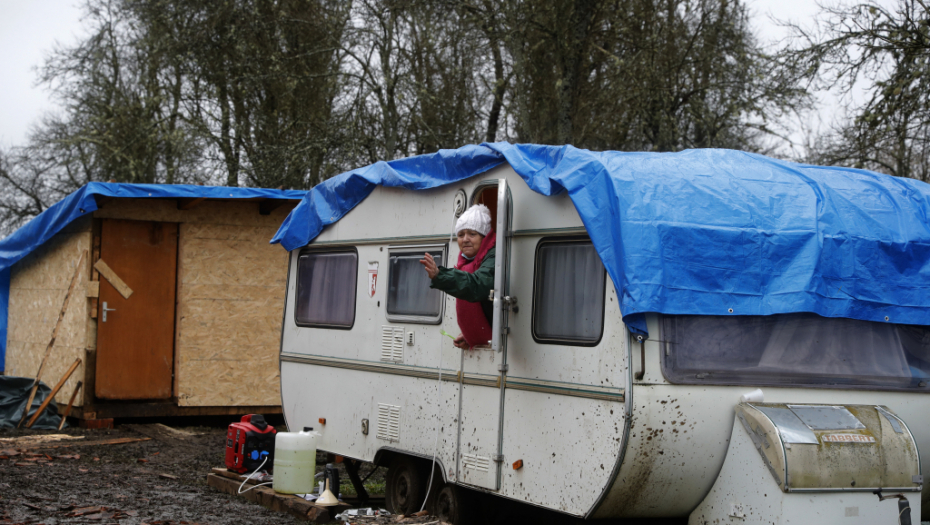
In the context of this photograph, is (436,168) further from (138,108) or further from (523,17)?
(138,108)

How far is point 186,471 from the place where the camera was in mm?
9297

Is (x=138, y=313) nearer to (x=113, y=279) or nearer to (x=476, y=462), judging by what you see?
(x=113, y=279)

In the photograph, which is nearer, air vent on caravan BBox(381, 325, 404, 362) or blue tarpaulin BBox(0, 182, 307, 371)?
air vent on caravan BBox(381, 325, 404, 362)

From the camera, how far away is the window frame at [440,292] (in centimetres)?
658

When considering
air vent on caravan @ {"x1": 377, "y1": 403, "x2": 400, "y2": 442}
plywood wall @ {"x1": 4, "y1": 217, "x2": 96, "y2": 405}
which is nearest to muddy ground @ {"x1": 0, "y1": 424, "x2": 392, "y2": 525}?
air vent on caravan @ {"x1": 377, "y1": 403, "x2": 400, "y2": 442}

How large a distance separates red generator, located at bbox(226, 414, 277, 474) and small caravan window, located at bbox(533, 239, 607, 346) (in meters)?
3.80

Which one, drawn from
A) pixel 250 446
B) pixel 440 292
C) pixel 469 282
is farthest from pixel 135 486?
pixel 469 282

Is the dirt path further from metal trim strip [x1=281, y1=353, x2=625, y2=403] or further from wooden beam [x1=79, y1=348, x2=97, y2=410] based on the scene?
metal trim strip [x1=281, y1=353, x2=625, y2=403]

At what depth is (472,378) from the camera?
20.1 ft

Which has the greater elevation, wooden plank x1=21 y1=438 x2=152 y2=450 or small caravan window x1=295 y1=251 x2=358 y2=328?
small caravan window x1=295 y1=251 x2=358 y2=328

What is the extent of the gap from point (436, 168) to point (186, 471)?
4549 mm

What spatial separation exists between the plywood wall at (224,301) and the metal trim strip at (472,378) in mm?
3863

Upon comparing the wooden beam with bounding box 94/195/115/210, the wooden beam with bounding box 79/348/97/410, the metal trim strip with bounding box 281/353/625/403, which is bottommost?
the wooden beam with bounding box 79/348/97/410

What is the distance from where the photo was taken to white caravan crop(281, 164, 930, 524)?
15.7ft
